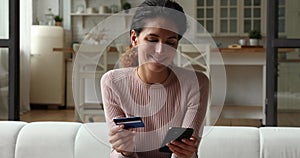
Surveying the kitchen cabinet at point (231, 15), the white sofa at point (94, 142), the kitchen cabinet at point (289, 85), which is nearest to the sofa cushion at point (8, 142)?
the white sofa at point (94, 142)

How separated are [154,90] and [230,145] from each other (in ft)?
1.52

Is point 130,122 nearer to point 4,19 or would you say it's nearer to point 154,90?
point 154,90

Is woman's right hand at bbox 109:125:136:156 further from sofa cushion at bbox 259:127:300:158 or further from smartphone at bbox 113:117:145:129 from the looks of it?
sofa cushion at bbox 259:127:300:158

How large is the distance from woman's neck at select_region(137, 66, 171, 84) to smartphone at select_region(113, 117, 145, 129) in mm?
142

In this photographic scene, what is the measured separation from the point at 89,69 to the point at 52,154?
1.82 feet

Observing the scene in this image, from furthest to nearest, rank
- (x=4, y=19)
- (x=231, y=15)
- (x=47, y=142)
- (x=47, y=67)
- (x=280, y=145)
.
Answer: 1. (x=231, y=15)
2. (x=47, y=67)
3. (x=4, y=19)
4. (x=47, y=142)
5. (x=280, y=145)

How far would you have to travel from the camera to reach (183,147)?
1.13 metres

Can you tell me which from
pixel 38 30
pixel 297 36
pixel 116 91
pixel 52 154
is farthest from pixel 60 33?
pixel 116 91

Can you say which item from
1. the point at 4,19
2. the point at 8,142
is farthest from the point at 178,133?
the point at 4,19

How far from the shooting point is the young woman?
116cm

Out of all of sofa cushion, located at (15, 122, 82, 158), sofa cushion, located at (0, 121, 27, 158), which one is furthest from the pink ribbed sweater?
sofa cushion, located at (0, 121, 27, 158)

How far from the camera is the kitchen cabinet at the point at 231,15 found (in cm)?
638

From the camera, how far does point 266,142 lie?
158 cm

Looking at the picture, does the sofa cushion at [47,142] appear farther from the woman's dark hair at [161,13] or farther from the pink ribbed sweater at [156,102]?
the woman's dark hair at [161,13]
